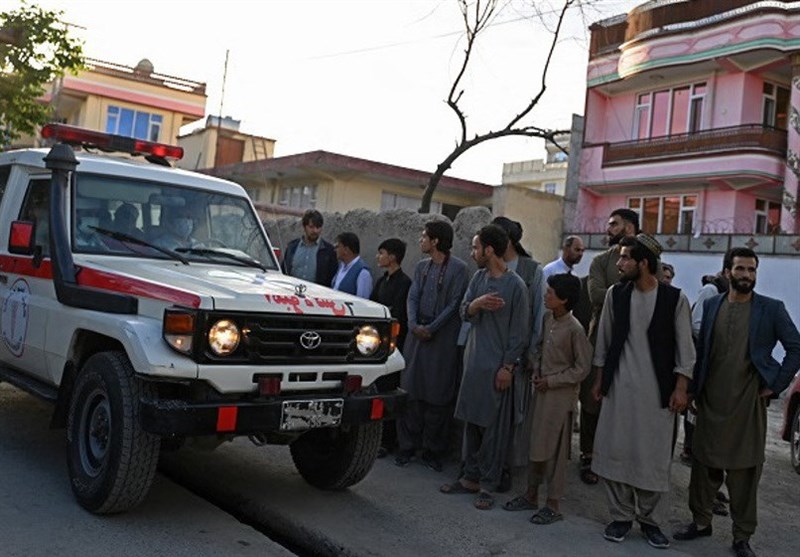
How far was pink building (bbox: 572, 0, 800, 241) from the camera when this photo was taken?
19948 millimetres

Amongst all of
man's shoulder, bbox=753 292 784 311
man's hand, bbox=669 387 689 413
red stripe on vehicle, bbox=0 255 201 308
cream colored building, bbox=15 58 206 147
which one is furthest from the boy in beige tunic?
cream colored building, bbox=15 58 206 147

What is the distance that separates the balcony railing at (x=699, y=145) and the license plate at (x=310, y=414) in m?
18.2

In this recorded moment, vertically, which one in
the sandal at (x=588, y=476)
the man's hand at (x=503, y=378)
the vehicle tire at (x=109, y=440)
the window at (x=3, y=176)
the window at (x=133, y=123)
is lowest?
the sandal at (x=588, y=476)

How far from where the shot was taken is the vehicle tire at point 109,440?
14.6ft

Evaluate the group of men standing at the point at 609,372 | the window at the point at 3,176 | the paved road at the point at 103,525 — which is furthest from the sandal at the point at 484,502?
the window at the point at 3,176

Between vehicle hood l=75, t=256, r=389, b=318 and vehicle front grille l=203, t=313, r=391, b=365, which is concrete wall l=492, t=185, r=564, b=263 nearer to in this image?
vehicle hood l=75, t=256, r=389, b=318

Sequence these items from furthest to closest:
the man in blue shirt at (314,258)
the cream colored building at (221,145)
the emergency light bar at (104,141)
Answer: the cream colored building at (221,145) → the man in blue shirt at (314,258) → the emergency light bar at (104,141)

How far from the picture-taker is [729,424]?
495 cm

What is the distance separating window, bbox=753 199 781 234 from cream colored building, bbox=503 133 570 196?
26.2 metres

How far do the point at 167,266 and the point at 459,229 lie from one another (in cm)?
261

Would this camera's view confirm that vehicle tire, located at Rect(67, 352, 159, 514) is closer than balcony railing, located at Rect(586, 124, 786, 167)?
Yes

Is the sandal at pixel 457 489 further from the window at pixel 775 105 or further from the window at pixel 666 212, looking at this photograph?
the window at pixel 775 105

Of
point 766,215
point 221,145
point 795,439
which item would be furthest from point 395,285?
point 221,145

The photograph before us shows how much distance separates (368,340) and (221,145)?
27172mm
